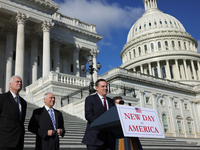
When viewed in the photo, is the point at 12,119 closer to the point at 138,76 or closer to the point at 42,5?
the point at 42,5

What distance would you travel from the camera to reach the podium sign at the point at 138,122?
11.7ft

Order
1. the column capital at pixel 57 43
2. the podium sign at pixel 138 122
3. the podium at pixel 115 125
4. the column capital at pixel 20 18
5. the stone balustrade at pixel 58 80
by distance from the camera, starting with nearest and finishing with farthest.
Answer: the podium sign at pixel 138 122 → the podium at pixel 115 125 → the stone balustrade at pixel 58 80 → the column capital at pixel 20 18 → the column capital at pixel 57 43

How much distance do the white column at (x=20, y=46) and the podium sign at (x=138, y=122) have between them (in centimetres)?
2272

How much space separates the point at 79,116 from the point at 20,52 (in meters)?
11.6

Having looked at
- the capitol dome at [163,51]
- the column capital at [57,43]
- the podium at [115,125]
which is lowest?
the podium at [115,125]

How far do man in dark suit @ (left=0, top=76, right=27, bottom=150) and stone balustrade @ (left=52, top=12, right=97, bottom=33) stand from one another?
31957mm

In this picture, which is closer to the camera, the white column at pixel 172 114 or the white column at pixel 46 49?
the white column at pixel 46 49

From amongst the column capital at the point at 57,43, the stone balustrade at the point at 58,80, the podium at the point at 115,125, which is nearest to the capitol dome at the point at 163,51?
the column capital at the point at 57,43

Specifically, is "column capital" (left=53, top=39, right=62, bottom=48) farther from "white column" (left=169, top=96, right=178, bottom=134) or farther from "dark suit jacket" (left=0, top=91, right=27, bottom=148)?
"dark suit jacket" (left=0, top=91, right=27, bottom=148)

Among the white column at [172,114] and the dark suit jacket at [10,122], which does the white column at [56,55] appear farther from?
the dark suit jacket at [10,122]

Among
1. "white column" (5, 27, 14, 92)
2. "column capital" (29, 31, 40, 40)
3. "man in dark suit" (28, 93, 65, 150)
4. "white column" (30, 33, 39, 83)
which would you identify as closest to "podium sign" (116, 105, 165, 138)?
"man in dark suit" (28, 93, 65, 150)

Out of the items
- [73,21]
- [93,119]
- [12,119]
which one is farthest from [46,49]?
[93,119]

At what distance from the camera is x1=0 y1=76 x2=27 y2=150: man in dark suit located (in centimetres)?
439

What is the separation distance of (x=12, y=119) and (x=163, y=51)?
241ft
